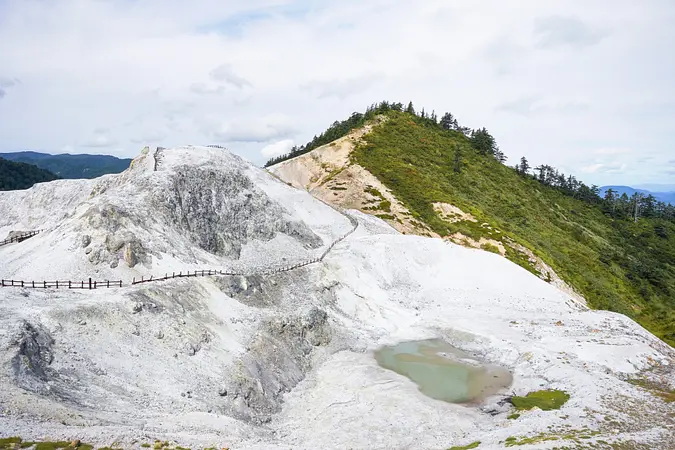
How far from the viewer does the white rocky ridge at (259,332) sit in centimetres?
2897

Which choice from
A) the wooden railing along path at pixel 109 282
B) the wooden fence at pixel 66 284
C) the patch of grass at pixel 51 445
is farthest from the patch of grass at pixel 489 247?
the patch of grass at pixel 51 445

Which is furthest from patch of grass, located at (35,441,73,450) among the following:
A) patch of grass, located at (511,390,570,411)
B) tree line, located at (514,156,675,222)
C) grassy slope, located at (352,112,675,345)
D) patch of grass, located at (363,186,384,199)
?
tree line, located at (514,156,675,222)

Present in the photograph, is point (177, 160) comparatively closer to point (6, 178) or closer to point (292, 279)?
point (292, 279)

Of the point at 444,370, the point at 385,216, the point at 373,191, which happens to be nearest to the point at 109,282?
the point at 444,370

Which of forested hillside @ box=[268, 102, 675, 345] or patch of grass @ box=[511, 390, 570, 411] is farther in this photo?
forested hillside @ box=[268, 102, 675, 345]

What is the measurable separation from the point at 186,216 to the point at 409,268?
34.3 metres

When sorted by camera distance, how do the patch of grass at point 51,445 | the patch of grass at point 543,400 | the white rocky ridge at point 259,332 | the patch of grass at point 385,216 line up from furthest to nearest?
the patch of grass at point 385,216
the patch of grass at point 543,400
the white rocky ridge at point 259,332
the patch of grass at point 51,445

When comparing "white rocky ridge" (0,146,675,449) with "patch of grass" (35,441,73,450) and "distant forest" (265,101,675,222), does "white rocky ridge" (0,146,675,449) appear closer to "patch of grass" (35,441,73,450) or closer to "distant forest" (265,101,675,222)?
"patch of grass" (35,441,73,450)

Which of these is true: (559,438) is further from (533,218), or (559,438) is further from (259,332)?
(533,218)

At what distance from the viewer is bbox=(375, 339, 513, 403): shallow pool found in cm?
4071

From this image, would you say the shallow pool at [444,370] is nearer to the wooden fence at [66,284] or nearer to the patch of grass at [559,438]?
the patch of grass at [559,438]

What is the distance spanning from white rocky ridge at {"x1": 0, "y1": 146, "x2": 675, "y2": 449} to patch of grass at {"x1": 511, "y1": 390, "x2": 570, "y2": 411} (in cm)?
86

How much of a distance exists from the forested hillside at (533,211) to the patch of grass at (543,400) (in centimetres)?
4956

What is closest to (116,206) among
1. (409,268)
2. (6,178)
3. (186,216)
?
(186,216)
